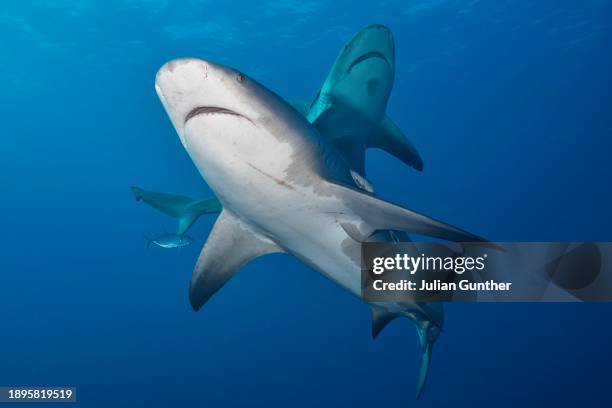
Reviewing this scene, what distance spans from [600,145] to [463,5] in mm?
22140

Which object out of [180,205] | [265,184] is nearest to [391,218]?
[265,184]

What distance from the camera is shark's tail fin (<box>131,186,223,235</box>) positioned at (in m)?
7.91

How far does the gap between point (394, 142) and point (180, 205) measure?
4362 millimetres

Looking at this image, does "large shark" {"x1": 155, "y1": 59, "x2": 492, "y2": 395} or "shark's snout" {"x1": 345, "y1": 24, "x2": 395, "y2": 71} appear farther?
"shark's snout" {"x1": 345, "y1": 24, "x2": 395, "y2": 71}

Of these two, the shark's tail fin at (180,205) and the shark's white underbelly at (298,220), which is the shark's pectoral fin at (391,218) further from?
the shark's tail fin at (180,205)

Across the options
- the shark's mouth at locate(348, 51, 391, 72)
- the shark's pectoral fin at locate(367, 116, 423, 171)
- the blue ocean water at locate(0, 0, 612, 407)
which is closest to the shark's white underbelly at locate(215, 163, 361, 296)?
the shark's mouth at locate(348, 51, 391, 72)

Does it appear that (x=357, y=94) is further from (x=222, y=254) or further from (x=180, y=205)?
(x=180, y=205)

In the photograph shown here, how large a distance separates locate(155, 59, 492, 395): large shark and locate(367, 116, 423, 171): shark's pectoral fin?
12.7 feet

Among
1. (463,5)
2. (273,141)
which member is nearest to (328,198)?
(273,141)

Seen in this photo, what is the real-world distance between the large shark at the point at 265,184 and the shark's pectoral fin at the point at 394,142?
388cm

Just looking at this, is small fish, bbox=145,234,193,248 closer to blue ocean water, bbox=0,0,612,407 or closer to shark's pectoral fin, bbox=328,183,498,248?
shark's pectoral fin, bbox=328,183,498,248

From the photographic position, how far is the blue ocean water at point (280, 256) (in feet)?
67.1

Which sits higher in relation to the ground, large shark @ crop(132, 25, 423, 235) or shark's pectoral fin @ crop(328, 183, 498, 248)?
large shark @ crop(132, 25, 423, 235)

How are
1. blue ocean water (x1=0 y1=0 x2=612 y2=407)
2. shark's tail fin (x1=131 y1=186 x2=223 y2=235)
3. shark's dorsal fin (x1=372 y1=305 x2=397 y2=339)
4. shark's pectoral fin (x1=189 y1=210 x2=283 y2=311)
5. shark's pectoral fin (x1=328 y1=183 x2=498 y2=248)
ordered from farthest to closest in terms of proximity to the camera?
blue ocean water (x1=0 y1=0 x2=612 y2=407), shark's tail fin (x1=131 y1=186 x2=223 y2=235), shark's dorsal fin (x1=372 y1=305 x2=397 y2=339), shark's pectoral fin (x1=189 y1=210 x2=283 y2=311), shark's pectoral fin (x1=328 y1=183 x2=498 y2=248)
